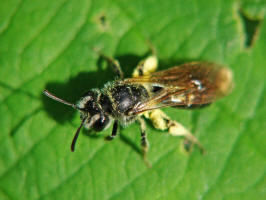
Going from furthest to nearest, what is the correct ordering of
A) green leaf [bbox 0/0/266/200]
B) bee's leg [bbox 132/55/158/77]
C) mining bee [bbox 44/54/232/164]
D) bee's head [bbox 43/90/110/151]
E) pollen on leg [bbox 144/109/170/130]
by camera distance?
bee's leg [bbox 132/55/158/77] → pollen on leg [bbox 144/109/170/130] → green leaf [bbox 0/0/266/200] → mining bee [bbox 44/54/232/164] → bee's head [bbox 43/90/110/151]

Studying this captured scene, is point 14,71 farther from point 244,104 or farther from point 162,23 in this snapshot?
point 244,104

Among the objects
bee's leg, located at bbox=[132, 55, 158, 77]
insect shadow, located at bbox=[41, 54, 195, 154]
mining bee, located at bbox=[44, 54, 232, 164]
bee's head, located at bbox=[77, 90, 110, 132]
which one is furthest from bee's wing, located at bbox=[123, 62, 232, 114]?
bee's head, located at bbox=[77, 90, 110, 132]

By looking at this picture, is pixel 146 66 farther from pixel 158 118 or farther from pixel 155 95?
pixel 158 118

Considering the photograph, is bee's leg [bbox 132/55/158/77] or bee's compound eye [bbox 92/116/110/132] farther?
bee's leg [bbox 132/55/158/77]

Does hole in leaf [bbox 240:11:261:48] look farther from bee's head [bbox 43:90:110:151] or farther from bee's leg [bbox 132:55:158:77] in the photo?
bee's head [bbox 43:90:110:151]

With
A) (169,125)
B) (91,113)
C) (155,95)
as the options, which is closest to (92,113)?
(91,113)

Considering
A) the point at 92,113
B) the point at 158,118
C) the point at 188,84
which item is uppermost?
the point at 92,113

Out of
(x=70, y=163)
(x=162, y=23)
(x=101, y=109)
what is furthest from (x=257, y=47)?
(x=70, y=163)
